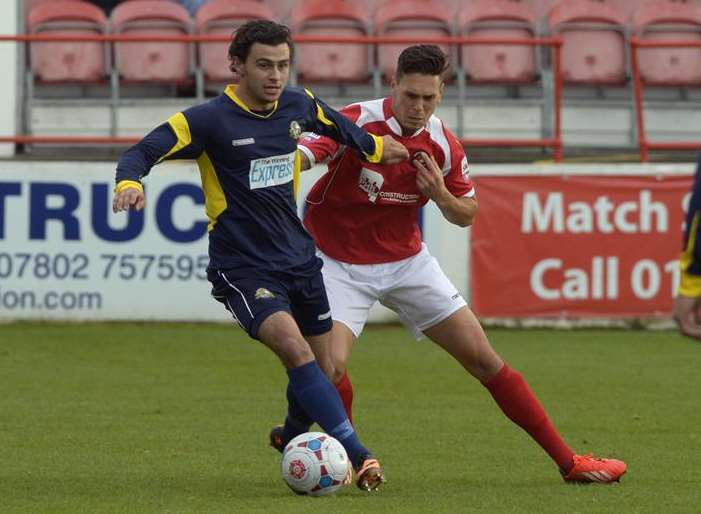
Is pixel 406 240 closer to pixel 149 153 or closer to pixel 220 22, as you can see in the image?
pixel 149 153

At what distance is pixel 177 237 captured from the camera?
14711mm

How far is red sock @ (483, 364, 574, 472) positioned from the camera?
7320 mm

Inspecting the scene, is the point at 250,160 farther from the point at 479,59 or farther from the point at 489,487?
the point at 479,59

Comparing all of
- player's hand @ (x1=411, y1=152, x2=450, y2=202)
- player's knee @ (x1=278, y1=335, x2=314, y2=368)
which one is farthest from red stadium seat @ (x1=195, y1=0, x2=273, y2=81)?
player's knee @ (x1=278, y1=335, x2=314, y2=368)

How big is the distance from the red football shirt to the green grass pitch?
1.10 metres

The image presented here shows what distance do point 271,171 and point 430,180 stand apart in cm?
75

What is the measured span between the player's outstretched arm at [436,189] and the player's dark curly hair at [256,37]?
0.87m

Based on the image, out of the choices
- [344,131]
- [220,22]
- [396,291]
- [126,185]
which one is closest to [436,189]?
[344,131]

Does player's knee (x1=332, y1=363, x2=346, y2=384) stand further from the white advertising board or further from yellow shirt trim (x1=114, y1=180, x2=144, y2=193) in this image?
the white advertising board

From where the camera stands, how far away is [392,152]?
7.32 metres

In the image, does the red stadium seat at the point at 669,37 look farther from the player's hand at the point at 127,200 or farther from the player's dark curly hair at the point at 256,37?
the player's hand at the point at 127,200

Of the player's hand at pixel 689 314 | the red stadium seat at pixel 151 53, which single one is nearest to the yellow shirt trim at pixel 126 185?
the player's hand at pixel 689 314

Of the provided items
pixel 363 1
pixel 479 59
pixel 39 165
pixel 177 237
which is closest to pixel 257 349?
pixel 177 237

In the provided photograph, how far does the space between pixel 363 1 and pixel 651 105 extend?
3547 mm
